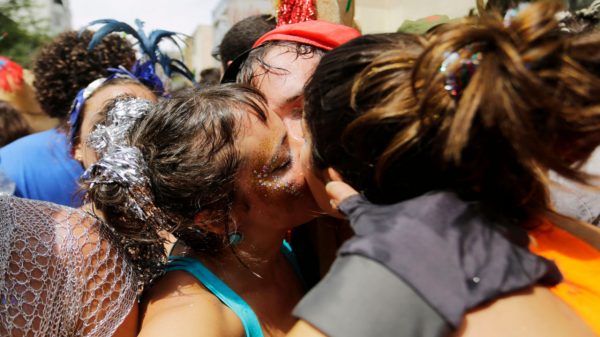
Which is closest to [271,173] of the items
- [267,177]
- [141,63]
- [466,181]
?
[267,177]

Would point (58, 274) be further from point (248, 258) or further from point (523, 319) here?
point (523, 319)

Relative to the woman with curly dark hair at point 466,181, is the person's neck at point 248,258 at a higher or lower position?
lower

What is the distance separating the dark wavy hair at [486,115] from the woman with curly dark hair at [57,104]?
6.45 ft

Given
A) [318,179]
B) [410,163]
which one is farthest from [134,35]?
[410,163]

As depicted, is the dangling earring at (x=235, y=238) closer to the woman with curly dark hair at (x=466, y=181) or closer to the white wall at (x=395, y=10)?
the woman with curly dark hair at (x=466, y=181)

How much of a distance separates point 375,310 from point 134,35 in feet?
7.97

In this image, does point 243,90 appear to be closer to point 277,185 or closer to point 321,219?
point 277,185

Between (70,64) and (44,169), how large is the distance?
587mm

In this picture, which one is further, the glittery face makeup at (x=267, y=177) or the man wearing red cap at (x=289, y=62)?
the man wearing red cap at (x=289, y=62)

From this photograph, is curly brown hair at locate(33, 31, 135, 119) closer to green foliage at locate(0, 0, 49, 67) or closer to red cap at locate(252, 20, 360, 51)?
red cap at locate(252, 20, 360, 51)

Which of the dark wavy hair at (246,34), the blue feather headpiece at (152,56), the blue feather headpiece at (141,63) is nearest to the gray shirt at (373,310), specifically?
the blue feather headpiece at (141,63)

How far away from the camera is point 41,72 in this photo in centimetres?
283

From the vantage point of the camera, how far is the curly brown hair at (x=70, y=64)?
2.72 meters

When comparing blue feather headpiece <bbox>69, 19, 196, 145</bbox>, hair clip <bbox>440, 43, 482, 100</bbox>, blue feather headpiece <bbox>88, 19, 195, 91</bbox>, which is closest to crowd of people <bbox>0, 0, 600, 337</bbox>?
hair clip <bbox>440, 43, 482, 100</bbox>
